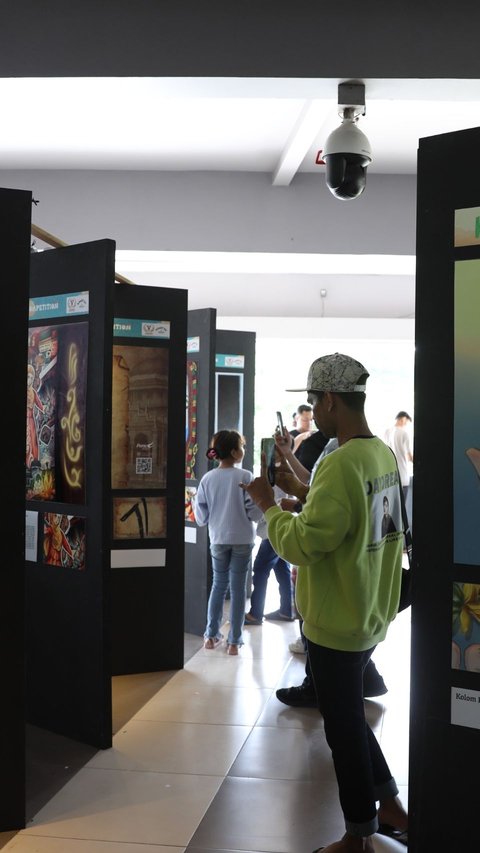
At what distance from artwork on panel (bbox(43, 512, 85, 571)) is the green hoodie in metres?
1.64

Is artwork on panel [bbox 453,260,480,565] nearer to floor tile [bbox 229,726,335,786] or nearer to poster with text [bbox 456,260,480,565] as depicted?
poster with text [bbox 456,260,480,565]

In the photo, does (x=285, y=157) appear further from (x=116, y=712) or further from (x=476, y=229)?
(x=476, y=229)

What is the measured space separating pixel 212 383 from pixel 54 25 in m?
2.88

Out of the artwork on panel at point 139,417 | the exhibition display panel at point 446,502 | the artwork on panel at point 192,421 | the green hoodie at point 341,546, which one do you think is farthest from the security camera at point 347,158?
the exhibition display panel at point 446,502

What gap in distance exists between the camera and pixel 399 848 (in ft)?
10.2

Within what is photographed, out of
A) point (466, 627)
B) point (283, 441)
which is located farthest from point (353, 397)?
point (466, 627)

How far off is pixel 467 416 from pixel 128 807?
2241 millimetres

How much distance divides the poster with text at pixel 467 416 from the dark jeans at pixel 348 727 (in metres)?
0.76

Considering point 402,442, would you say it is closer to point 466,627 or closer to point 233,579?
point 233,579

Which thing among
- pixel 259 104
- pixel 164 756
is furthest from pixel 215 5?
pixel 164 756

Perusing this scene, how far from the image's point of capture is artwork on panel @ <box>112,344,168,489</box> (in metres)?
5.36

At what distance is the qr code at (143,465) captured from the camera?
5398 millimetres

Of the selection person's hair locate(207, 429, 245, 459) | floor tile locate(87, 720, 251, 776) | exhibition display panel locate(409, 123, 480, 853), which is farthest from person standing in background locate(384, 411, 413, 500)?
exhibition display panel locate(409, 123, 480, 853)

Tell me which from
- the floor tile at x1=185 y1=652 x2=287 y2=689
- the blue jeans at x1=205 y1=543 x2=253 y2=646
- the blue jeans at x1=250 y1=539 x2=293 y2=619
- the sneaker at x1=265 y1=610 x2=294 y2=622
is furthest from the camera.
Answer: the sneaker at x1=265 y1=610 x2=294 y2=622
